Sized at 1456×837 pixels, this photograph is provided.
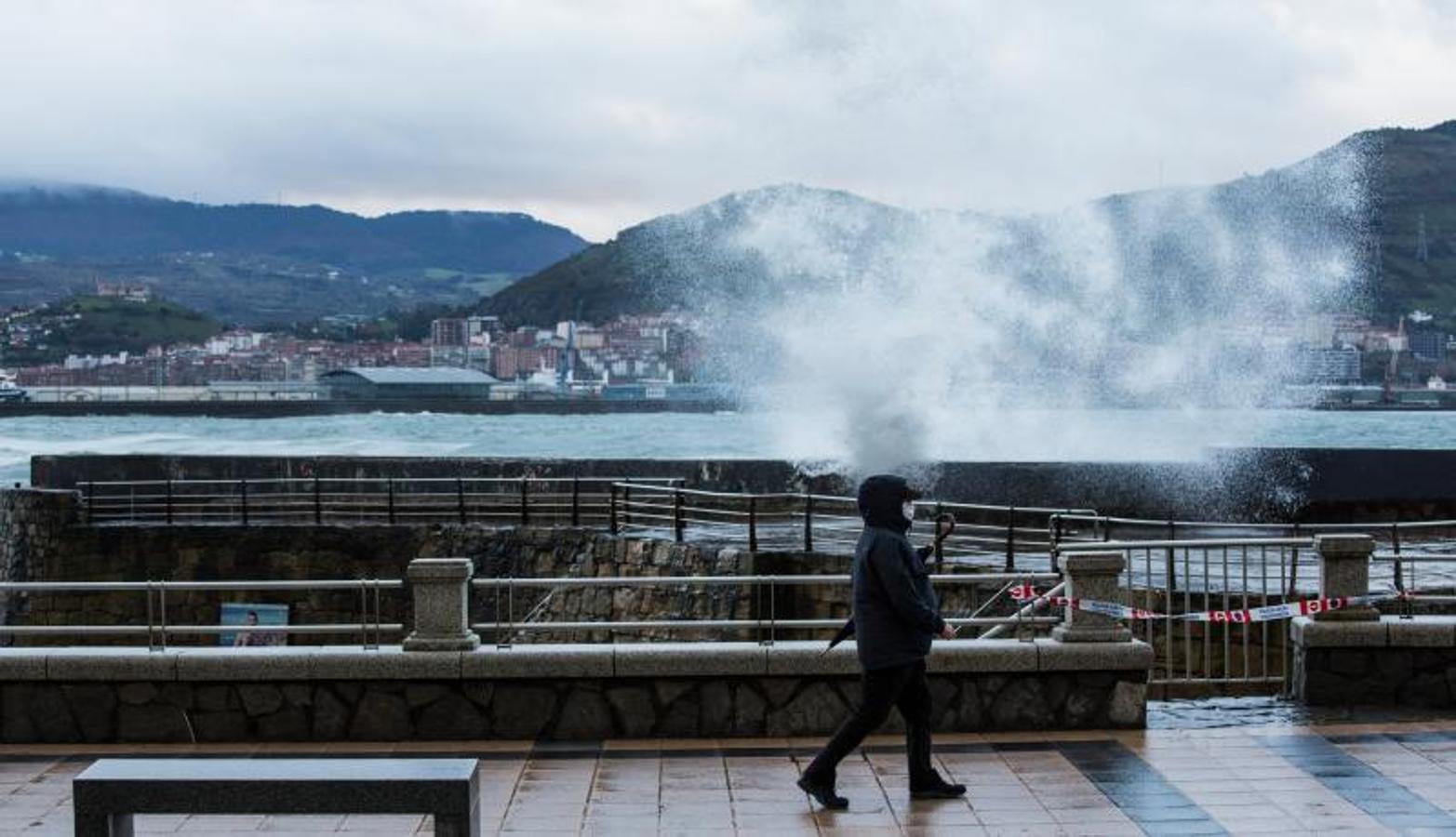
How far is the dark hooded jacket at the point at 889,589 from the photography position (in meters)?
9.10

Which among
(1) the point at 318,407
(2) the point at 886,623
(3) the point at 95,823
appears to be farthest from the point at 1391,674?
(1) the point at 318,407

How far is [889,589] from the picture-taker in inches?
358

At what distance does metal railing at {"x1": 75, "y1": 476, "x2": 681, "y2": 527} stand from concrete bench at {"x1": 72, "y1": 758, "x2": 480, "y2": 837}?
65.4 feet

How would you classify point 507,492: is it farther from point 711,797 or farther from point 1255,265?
point 1255,265

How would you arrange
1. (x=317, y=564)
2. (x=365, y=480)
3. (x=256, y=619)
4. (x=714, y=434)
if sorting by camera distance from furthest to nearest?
(x=714, y=434)
(x=365, y=480)
(x=317, y=564)
(x=256, y=619)

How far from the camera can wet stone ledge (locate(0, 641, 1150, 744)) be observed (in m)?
11.1

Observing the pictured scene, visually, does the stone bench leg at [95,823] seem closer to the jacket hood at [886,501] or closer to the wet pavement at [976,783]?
the wet pavement at [976,783]

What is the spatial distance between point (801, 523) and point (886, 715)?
56.7 ft

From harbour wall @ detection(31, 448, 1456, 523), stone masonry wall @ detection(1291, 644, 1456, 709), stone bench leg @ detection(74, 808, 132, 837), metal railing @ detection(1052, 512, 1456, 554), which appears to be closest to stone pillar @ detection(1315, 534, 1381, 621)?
stone masonry wall @ detection(1291, 644, 1456, 709)

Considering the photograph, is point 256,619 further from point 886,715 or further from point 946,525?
point 886,715

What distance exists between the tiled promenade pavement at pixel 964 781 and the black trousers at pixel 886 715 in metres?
0.20

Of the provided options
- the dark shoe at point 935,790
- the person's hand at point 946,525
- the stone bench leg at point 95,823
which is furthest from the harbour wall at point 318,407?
the stone bench leg at point 95,823

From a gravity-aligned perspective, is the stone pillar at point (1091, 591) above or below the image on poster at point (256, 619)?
above

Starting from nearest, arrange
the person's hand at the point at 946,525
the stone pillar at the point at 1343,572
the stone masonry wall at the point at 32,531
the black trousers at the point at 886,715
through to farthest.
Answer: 1. the black trousers at the point at 886,715
2. the person's hand at the point at 946,525
3. the stone pillar at the point at 1343,572
4. the stone masonry wall at the point at 32,531
